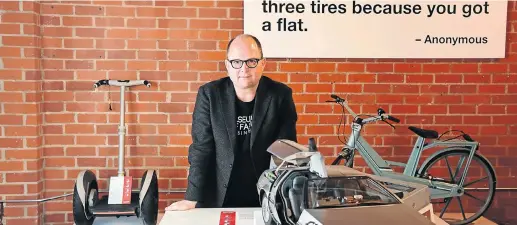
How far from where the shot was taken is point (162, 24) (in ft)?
12.2

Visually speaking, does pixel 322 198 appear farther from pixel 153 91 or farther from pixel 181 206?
pixel 153 91

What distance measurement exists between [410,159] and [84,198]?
7.81 feet

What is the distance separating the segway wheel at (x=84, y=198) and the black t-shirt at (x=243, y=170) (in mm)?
1344

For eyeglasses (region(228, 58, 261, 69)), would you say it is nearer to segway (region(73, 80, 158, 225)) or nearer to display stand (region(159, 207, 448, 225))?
display stand (region(159, 207, 448, 225))

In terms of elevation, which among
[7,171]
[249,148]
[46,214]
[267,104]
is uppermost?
[267,104]

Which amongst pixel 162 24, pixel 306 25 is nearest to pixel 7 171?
pixel 162 24

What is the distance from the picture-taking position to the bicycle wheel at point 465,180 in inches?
150

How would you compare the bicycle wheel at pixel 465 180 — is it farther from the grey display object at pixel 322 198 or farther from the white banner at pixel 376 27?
the grey display object at pixel 322 198

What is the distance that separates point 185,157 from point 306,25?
139 cm

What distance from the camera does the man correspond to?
239cm

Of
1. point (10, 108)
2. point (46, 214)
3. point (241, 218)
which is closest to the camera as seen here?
point (241, 218)

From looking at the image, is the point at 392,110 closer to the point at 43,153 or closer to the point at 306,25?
the point at 306,25

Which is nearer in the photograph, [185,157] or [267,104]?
[267,104]

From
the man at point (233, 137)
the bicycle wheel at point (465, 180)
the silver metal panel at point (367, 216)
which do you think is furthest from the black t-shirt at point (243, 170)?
the bicycle wheel at point (465, 180)
